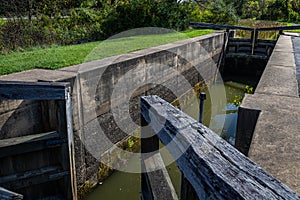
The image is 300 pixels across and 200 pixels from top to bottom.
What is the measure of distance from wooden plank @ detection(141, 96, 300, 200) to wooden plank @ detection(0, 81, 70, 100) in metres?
1.77

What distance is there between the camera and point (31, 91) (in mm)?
2791

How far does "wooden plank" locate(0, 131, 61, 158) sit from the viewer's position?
9.84 feet

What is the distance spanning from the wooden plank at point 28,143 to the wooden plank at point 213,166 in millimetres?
2110

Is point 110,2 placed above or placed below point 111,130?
above

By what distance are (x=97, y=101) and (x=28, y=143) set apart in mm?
1639

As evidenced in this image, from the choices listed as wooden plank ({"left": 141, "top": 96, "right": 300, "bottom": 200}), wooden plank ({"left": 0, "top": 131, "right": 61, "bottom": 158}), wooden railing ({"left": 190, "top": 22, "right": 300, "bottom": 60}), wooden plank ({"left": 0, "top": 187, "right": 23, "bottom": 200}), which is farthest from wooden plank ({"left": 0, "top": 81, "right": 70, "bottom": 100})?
wooden railing ({"left": 190, "top": 22, "right": 300, "bottom": 60})

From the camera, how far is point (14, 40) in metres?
7.30

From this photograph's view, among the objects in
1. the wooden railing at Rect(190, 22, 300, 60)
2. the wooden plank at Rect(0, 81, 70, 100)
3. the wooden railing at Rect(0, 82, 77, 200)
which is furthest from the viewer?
the wooden railing at Rect(190, 22, 300, 60)

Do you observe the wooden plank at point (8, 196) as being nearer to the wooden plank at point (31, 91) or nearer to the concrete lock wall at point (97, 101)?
the wooden plank at point (31, 91)

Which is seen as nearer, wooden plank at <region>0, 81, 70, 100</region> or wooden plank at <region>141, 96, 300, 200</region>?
wooden plank at <region>141, 96, 300, 200</region>

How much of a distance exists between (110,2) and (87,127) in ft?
39.7

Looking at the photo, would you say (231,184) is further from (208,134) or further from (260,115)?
(260,115)

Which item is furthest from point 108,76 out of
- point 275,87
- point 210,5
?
point 210,5

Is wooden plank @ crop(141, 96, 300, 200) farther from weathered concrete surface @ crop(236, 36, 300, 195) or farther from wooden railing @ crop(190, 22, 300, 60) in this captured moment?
wooden railing @ crop(190, 22, 300, 60)
